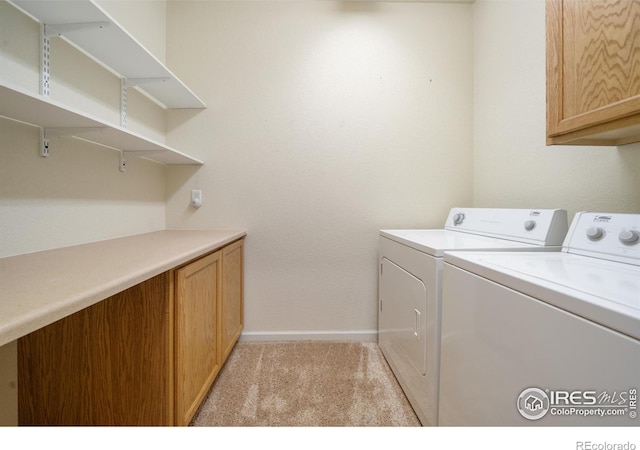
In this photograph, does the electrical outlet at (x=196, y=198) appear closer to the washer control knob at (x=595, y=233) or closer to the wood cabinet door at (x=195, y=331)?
the wood cabinet door at (x=195, y=331)

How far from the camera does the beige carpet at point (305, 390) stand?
1.36m

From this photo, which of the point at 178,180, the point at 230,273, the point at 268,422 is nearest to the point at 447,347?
the point at 268,422

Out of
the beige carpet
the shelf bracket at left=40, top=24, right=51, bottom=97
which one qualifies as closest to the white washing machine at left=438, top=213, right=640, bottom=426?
the beige carpet

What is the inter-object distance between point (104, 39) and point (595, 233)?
2187 mm

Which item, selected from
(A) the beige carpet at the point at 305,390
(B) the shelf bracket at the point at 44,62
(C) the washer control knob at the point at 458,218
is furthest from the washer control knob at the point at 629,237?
(B) the shelf bracket at the point at 44,62

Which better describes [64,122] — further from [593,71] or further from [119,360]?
[593,71]

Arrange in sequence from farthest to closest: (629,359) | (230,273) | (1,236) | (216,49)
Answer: (216,49), (230,273), (1,236), (629,359)

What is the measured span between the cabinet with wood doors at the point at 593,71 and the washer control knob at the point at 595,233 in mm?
343

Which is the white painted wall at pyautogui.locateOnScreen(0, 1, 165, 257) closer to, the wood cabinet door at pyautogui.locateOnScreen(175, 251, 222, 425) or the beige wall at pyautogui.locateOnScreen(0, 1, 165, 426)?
the beige wall at pyautogui.locateOnScreen(0, 1, 165, 426)

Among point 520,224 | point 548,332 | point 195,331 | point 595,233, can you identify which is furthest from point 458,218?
point 195,331

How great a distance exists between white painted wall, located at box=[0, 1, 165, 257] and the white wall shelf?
6cm

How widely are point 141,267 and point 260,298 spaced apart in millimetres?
1414
